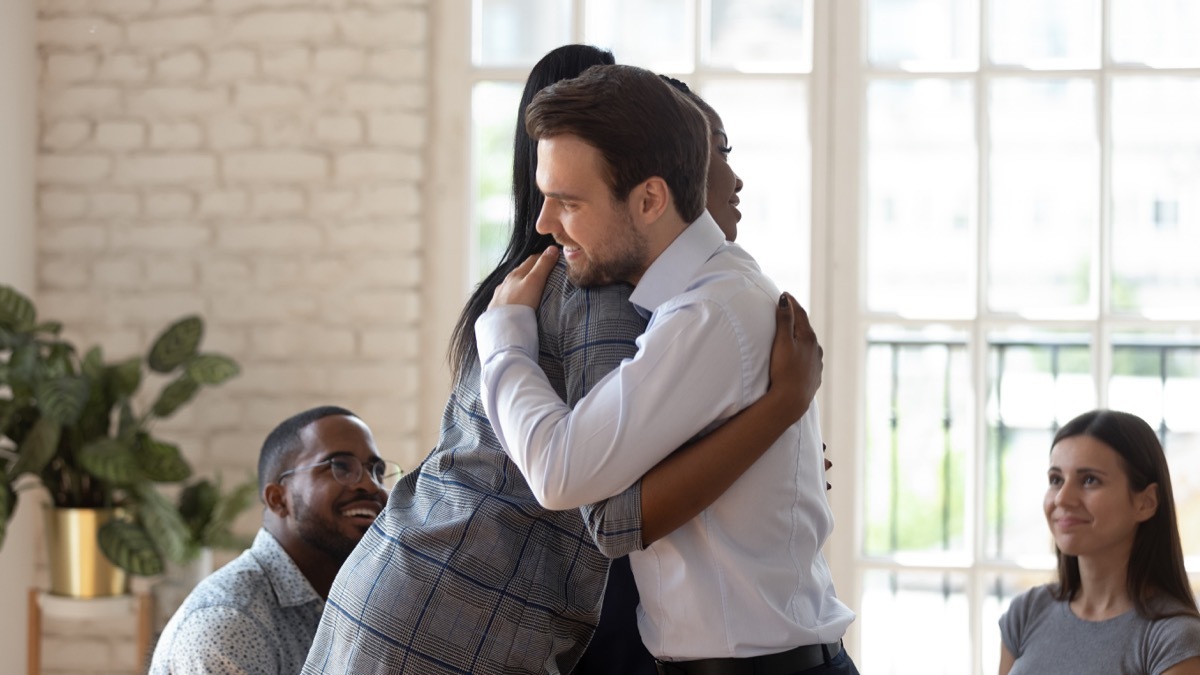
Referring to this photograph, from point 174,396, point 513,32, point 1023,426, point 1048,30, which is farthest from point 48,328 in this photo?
point 1023,426

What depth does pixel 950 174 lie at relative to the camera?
13.7ft

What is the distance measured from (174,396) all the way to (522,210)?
6.95 feet

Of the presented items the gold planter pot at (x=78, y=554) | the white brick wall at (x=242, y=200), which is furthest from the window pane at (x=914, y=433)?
the gold planter pot at (x=78, y=554)

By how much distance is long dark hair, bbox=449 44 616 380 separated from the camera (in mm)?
1900

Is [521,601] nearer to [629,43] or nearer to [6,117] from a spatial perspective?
[629,43]

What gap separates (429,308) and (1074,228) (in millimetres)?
1950

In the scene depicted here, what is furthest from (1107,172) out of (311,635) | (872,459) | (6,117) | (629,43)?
(6,117)

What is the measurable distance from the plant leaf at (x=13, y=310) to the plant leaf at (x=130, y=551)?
62cm

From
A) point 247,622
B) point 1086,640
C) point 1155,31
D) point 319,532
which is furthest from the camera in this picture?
point 1155,31

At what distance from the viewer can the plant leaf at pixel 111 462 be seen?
3582 millimetres

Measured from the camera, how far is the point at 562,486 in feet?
5.23

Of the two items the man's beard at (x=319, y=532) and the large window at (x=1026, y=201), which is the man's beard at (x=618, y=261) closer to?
the man's beard at (x=319, y=532)

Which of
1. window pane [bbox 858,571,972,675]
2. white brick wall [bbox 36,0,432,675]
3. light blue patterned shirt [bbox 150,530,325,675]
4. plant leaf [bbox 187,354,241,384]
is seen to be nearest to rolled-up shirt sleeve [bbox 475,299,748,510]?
light blue patterned shirt [bbox 150,530,325,675]

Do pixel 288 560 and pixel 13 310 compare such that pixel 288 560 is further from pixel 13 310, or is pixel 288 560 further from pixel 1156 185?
pixel 1156 185
